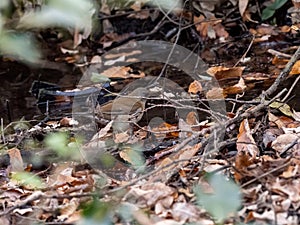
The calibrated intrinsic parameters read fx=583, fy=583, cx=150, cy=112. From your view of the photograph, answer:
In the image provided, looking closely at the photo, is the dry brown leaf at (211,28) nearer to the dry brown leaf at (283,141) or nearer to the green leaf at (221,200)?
the dry brown leaf at (283,141)

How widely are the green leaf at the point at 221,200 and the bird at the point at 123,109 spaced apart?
88 cm

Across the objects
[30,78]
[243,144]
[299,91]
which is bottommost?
[30,78]

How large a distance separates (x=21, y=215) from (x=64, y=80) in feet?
5.60

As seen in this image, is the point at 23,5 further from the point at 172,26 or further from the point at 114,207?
the point at 114,207

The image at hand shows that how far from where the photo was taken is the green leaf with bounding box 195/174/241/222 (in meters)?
1.14

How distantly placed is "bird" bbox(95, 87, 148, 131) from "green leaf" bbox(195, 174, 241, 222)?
0.88m

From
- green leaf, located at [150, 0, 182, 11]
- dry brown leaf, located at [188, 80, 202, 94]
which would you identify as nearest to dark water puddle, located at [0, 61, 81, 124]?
green leaf, located at [150, 0, 182, 11]

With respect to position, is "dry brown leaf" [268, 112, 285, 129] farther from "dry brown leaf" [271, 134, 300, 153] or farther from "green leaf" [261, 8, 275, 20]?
"green leaf" [261, 8, 275, 20]

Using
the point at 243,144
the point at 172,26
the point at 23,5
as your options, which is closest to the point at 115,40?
the point at 172,26

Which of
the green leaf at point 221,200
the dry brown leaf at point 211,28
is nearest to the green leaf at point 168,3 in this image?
the dry brown leaf at point 211,28

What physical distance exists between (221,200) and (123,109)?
110 cm

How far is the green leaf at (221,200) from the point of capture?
114cm

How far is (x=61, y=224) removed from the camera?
1327 millimetres

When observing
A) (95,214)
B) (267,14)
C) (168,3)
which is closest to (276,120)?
A: (95,214)
